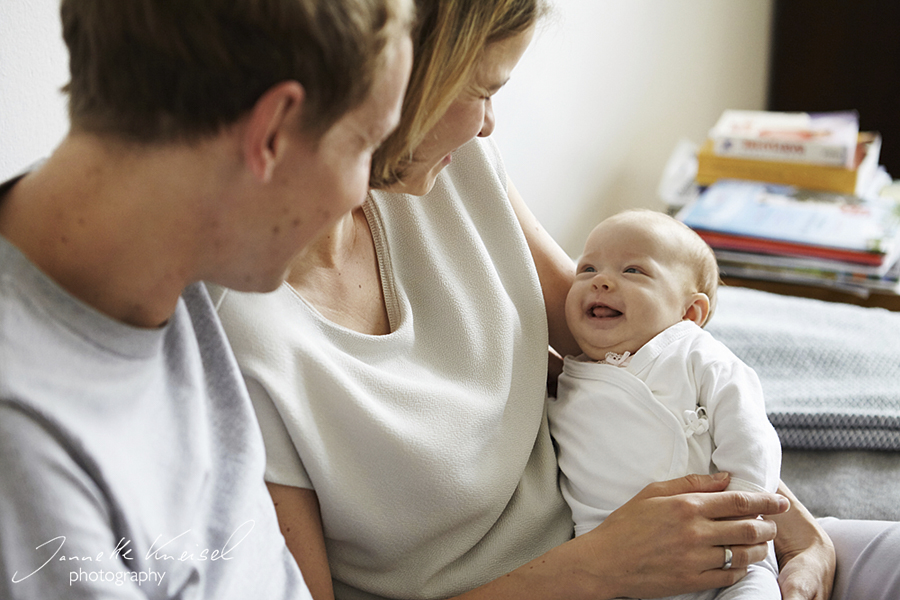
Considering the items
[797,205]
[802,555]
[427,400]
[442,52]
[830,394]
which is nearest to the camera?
[442,52]

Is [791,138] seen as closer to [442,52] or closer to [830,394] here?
[830,394]

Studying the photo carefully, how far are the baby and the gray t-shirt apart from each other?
456 mm

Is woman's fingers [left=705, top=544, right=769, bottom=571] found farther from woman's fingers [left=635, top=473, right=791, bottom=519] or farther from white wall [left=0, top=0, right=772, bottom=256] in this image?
white wall [left=0, top=0, right=772, bottom=256]

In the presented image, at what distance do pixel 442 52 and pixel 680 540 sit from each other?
0.61 metres

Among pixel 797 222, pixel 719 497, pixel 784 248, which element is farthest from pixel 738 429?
pixel 797 222

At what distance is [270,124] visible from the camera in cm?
58

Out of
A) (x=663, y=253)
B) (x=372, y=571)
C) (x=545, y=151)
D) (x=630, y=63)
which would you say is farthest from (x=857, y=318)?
(x=372, y=571)

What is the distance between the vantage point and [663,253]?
1.18 meters

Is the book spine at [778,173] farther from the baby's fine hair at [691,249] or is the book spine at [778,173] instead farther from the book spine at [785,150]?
the baby's fine hair at [691,249]

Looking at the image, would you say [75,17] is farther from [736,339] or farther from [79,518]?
[736,339]

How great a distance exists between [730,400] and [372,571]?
0.50 meters

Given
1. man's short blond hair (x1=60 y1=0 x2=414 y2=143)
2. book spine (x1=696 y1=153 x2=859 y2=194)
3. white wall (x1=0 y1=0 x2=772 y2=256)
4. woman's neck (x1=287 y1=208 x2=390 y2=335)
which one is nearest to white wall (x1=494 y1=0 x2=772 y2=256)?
white wall (x1=0 y1=0 x2=772 y2=256)

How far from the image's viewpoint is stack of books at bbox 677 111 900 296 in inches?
76.2

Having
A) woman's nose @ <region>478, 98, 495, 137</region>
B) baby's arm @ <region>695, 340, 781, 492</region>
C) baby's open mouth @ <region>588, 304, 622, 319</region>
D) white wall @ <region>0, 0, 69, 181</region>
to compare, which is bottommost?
baby's arm @ <region>695, 340, 781, 492</region>
